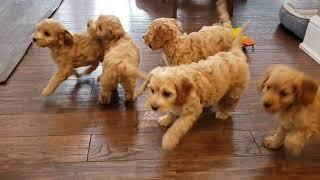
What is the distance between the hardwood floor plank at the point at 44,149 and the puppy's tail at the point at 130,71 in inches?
15.8

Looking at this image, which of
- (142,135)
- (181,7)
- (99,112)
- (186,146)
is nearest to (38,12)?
(181,7)

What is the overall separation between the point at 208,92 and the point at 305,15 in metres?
1.75

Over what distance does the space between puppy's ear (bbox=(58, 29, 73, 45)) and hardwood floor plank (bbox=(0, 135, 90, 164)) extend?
59 cm

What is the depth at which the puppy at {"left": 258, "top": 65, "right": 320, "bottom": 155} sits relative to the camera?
140cm

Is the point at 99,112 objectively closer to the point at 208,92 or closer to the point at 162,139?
the point at 162,139

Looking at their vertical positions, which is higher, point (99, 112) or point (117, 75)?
point (117, 75)

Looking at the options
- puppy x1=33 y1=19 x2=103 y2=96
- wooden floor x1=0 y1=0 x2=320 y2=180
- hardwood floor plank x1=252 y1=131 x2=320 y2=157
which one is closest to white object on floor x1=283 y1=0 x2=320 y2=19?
wooden floor x1=0 y1=0 x2=320 y2=180

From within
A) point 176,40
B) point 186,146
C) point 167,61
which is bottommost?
point 186,146

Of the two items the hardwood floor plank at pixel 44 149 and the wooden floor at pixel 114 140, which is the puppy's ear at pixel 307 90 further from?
the hardwood floor plank at pixel 44 149

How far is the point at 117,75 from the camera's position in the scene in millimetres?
1899

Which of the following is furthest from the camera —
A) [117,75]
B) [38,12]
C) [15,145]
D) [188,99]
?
[38,12]

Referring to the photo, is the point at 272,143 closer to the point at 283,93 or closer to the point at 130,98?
the point at 283,93

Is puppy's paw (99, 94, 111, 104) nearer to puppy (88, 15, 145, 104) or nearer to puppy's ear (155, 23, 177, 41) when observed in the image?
puppy (88, 15, 145, 104)

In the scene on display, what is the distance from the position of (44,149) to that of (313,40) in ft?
7.14
